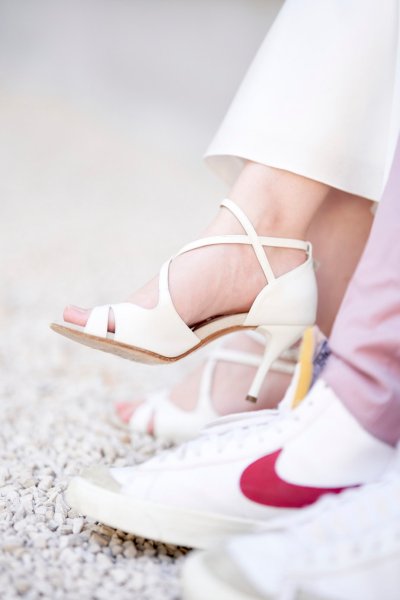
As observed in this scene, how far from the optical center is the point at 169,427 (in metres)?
1.35

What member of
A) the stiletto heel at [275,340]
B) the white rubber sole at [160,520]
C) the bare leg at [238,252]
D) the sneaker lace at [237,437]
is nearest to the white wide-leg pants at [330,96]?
the bare leg at [238,252]

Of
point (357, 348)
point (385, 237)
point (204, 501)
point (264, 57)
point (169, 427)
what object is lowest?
point (169, 427)

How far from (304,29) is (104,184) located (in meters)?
4.13

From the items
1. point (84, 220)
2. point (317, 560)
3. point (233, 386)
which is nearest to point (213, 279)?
point (233, 386)

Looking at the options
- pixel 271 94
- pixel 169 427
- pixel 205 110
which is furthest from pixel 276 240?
pixel 205 110

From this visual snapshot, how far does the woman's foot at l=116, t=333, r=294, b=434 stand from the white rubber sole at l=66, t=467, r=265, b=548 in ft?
1.74

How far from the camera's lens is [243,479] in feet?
2.51

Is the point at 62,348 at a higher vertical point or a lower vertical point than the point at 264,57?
lower

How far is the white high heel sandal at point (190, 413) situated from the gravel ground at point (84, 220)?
35mm

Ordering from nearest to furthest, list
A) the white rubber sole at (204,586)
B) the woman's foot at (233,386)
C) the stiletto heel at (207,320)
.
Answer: the white rubber sole at (204,586), the stiletto heel at (207,320), the woman's foot at (233,386)

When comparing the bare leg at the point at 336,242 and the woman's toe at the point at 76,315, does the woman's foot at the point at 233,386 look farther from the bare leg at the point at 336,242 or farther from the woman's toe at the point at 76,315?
the woman's toe at the point at 76,315

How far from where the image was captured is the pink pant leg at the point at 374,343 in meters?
0.71

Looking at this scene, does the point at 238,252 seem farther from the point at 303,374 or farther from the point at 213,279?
the point at 303,374

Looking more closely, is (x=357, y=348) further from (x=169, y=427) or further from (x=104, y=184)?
(x=104, y=184)
